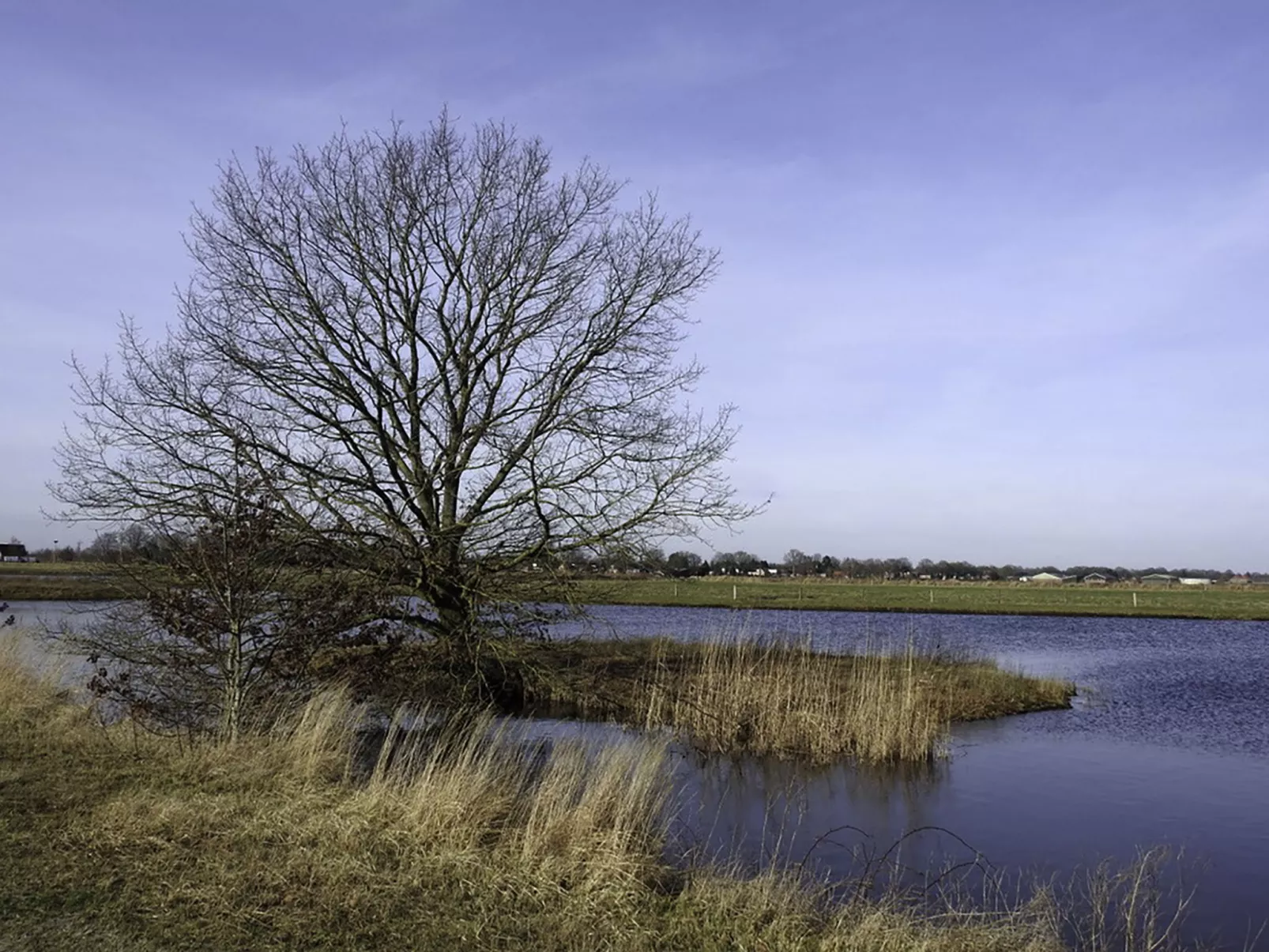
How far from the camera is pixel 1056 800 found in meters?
11.6

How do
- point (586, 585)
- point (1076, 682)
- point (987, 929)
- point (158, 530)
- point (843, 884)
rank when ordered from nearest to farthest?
point (987, 929), point (843, 884), point (158, 530), point (586, 585), point (1076, 682)

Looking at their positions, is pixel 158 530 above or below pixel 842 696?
above

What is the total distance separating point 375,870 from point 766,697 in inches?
361

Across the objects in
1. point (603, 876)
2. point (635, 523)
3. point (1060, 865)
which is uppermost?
point (635, 523)

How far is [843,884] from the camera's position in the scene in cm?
782

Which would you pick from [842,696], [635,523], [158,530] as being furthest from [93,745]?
[842,696]

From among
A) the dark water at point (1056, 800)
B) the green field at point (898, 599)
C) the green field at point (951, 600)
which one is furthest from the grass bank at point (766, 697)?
the green field at point (898, 599)

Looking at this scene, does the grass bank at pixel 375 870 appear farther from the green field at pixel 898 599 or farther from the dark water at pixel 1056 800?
the green field at pixel 898 599

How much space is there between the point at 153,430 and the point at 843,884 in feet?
37.1

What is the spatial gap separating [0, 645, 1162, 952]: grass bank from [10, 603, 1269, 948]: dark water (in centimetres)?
132

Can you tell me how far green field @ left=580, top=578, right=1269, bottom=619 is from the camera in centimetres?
4641

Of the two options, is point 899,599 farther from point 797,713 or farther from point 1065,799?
point 1065,799

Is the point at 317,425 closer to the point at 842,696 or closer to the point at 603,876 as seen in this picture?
the point at 842,696

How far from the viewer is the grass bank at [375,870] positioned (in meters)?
5.32
